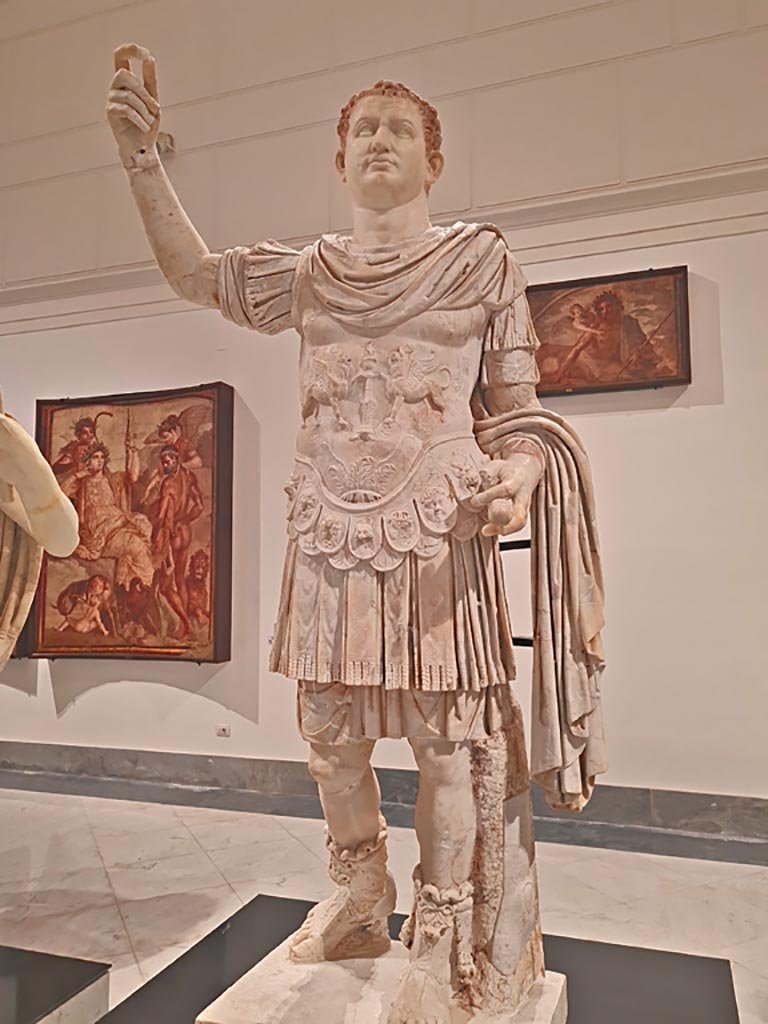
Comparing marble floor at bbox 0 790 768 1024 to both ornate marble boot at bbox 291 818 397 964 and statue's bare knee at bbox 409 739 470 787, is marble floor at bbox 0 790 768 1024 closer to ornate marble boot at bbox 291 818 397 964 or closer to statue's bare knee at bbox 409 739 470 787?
ornate marble boot at bbox 291 818 397 964

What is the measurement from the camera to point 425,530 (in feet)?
6.61

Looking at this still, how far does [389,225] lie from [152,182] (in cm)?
60

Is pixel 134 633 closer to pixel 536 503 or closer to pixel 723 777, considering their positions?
pixel 723 777

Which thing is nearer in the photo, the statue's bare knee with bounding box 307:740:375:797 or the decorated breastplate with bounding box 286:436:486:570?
the decorated breastplate with bounding box 286:436:486:570

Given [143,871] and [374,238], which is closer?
[374,238]

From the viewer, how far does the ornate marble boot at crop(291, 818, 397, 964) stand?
2.30 m

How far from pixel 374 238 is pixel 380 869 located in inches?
64.4

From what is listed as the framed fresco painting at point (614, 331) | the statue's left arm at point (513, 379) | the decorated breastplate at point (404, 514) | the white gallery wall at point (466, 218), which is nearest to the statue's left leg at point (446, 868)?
the decorated breastplate at point (404, 514)

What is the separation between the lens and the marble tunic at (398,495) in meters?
2.02

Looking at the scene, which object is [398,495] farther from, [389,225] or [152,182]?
[152,182]

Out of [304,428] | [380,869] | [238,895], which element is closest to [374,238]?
[304,428]

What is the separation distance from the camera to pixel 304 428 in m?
2.18

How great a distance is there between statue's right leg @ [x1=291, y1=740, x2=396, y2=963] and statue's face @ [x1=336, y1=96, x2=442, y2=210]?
4.44 feet

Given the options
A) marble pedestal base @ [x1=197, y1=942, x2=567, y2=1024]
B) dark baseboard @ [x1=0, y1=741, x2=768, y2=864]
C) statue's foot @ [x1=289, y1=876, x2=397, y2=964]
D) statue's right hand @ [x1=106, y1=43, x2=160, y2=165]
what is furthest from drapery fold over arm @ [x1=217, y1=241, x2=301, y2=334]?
dark baseboard @ [x1=0, y1=741, x2=768, y2=864]
